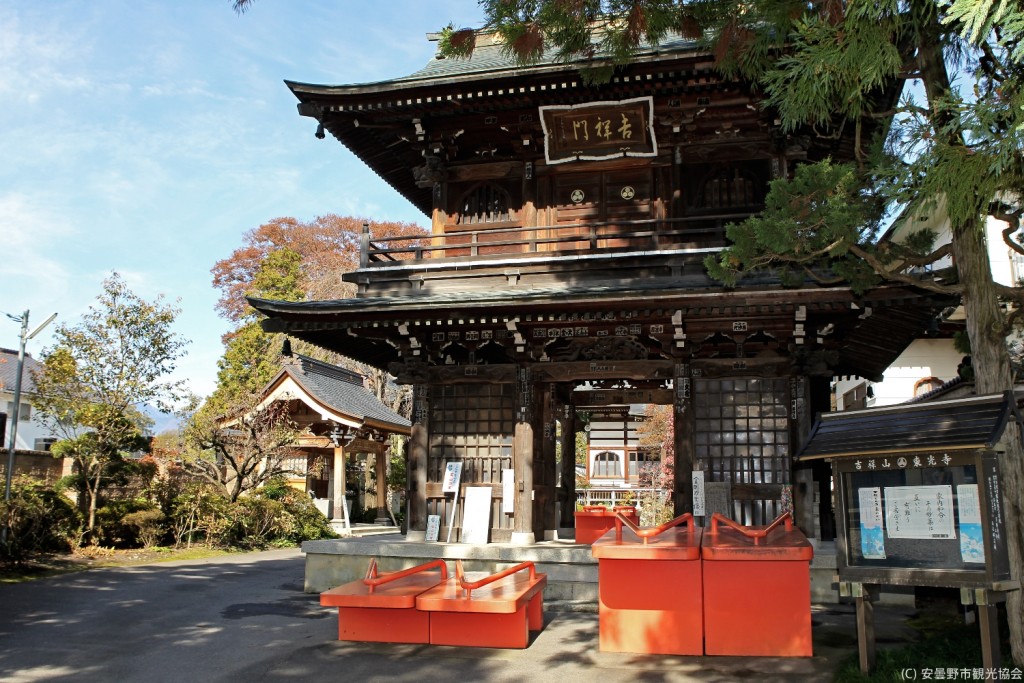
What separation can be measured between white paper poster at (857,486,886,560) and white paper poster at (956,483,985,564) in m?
0.62

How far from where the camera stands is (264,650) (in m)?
7.98

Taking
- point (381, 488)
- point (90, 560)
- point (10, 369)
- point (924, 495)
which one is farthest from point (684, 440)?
point (10, 369)

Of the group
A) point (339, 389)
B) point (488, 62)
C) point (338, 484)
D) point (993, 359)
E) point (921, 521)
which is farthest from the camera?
point (339, 389)

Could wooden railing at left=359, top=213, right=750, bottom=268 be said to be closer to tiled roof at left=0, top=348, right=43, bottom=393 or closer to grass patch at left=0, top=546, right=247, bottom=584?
grass patch at left=0, top=546, right=247, bottom=584

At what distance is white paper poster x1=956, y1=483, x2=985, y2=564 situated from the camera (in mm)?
5605

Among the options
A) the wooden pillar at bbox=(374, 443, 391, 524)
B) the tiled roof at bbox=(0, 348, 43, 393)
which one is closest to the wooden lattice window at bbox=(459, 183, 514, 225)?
the wooden pillar at bbox=(374, 443, 391, 524)

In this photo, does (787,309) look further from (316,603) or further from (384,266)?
(316,603)

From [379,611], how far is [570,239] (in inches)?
247

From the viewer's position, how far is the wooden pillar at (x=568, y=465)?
16341 mm

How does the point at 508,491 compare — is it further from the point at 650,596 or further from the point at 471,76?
the point at 471,76

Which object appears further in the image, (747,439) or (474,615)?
(747,439)

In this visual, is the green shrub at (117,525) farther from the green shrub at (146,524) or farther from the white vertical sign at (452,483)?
the white vertical sign at (452,483)

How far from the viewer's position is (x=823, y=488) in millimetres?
11414

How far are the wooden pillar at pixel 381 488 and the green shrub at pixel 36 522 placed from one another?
38.9 feet
